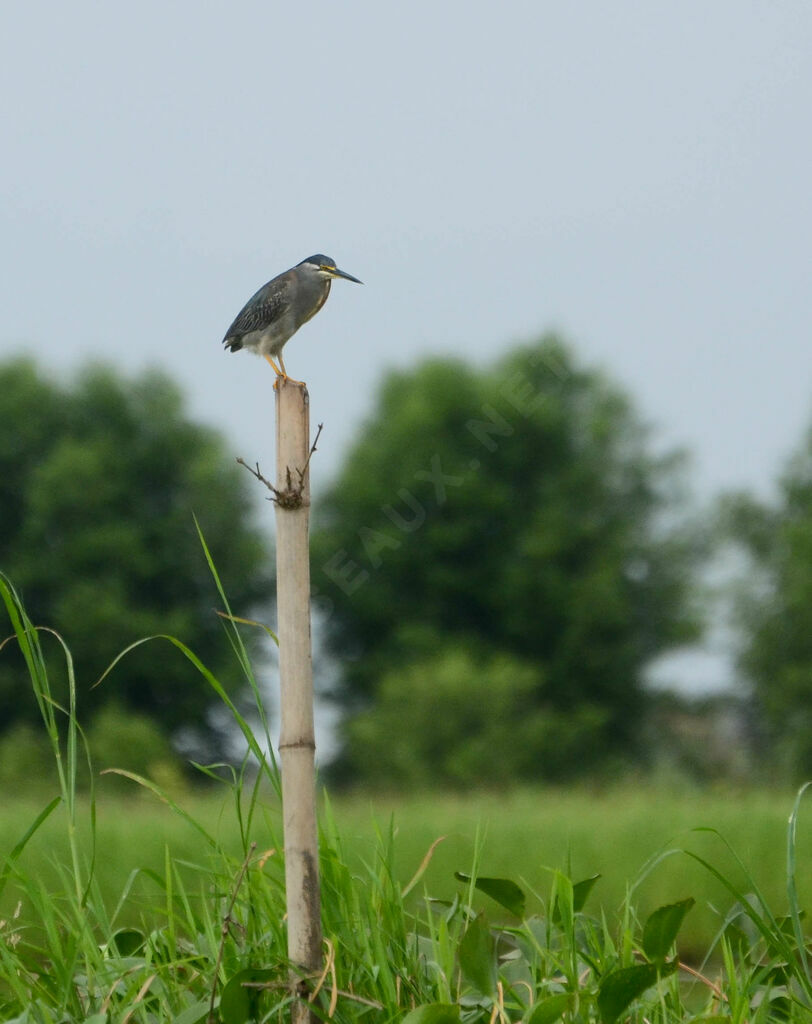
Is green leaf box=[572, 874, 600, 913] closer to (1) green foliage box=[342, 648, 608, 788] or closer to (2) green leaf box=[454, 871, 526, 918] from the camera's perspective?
(2) green leaf box=[454, 871, 526, 918]

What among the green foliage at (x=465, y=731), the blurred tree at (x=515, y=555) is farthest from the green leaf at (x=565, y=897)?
the blurred tree at (x=515, y=555)

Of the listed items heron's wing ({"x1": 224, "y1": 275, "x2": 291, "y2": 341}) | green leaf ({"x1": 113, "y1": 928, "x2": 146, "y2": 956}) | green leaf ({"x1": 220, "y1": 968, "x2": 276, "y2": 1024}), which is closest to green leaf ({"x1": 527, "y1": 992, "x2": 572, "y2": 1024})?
green leaf ({"x1": 220, "y1": 968, "x2": 276, "y2": 1024})

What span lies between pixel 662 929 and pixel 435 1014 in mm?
610

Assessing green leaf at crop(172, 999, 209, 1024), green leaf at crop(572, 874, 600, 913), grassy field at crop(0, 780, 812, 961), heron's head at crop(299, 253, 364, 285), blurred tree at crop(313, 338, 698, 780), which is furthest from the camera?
blurred tree at crop(313, 338, 698, 780)

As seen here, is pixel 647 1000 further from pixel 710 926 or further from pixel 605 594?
pixel 605 594

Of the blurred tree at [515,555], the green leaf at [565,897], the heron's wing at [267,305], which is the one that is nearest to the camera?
the green leaf at [565,897]

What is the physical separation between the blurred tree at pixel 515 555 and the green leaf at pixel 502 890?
65.1ft

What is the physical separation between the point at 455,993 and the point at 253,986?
561 millimetres

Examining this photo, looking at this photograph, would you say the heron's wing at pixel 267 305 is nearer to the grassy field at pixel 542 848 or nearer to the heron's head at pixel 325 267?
the heron's head at pixel 325 267

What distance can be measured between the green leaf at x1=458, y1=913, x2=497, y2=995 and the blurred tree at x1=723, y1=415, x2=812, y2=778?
19296 mm

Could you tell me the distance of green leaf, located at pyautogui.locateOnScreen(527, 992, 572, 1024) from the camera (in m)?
2.14

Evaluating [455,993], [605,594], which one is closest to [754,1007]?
[455,993]

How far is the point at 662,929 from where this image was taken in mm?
2537

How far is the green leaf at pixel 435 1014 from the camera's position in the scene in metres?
2.11
